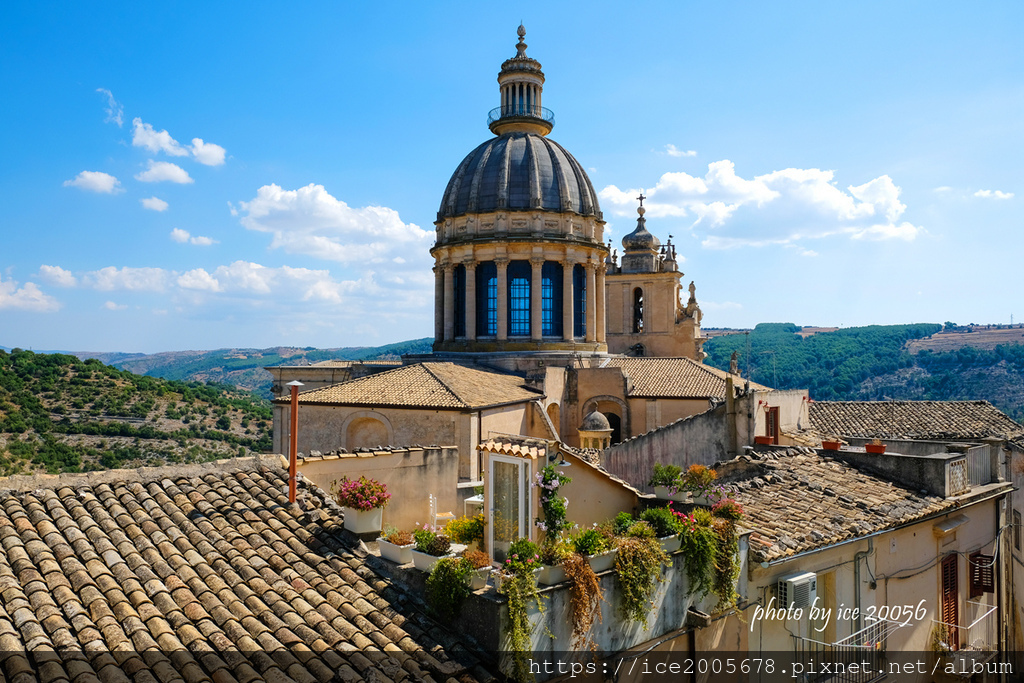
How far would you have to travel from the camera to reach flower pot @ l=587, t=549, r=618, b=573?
860 cm

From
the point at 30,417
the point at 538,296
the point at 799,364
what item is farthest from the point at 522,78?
the point at 799,364

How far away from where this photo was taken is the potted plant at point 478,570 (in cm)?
823

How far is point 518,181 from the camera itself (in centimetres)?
3341

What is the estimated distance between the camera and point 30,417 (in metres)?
46.0

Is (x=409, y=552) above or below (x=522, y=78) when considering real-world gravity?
below

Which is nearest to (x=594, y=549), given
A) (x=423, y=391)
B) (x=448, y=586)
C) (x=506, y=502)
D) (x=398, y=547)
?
(x=506, y=502)

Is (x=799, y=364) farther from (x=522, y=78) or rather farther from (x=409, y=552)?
(x=409, y=552)

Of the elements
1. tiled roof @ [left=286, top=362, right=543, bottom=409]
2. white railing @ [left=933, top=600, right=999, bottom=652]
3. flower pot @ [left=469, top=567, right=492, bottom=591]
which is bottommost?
white railing @ [left=933, top=600, right=999, bottom=652]

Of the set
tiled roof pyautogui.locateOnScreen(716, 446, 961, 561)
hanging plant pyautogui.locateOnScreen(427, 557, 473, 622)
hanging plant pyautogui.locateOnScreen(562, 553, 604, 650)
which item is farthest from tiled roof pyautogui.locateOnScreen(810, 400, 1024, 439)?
hanging plant pyautogui.locateOnScreen(427, 557, 473, 622)

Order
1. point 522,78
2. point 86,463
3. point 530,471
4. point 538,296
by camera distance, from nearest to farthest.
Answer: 1. point 530,471
2. point 538,296
3. point 522,78
4. point 86,463

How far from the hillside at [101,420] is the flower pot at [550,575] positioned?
38.6m

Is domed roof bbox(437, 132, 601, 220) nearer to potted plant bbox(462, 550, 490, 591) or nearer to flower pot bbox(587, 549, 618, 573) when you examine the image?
flower pot bbox(587, 549, 618, 573)

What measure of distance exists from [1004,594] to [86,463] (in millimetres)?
44368

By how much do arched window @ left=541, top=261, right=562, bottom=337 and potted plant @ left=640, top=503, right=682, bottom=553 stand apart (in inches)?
946
